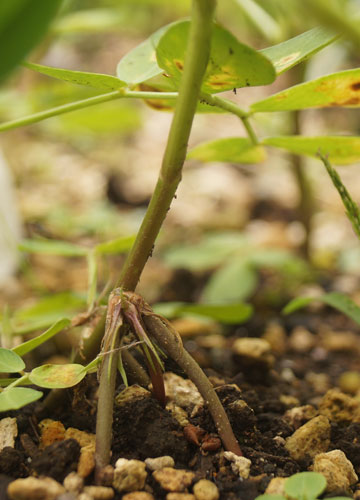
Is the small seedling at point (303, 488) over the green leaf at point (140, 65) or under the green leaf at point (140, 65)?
under

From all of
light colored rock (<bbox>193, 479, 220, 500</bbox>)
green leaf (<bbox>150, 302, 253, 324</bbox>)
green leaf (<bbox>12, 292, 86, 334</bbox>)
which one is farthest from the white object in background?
light colored rock (<bbox>193, 479, 220, 500</bbox>)

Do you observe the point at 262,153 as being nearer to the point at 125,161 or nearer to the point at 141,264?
the point at 141,264

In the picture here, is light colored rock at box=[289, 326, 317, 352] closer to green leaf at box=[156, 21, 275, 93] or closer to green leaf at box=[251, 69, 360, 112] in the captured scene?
green leaf at box=[251, 69, 360, 112]

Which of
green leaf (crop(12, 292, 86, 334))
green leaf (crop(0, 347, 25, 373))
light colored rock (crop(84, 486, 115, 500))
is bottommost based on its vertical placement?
light colored rock (crop(84, 486, 115, 500))

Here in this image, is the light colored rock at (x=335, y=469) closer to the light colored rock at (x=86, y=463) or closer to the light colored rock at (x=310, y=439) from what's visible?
the light colored rock at (x=310, y=439)

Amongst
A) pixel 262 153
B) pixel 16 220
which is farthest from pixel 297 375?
pixel 16 220

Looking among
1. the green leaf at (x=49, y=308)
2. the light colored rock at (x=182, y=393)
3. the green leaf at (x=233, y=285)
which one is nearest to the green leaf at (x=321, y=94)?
the light colored rock at (x=182, y=393)
